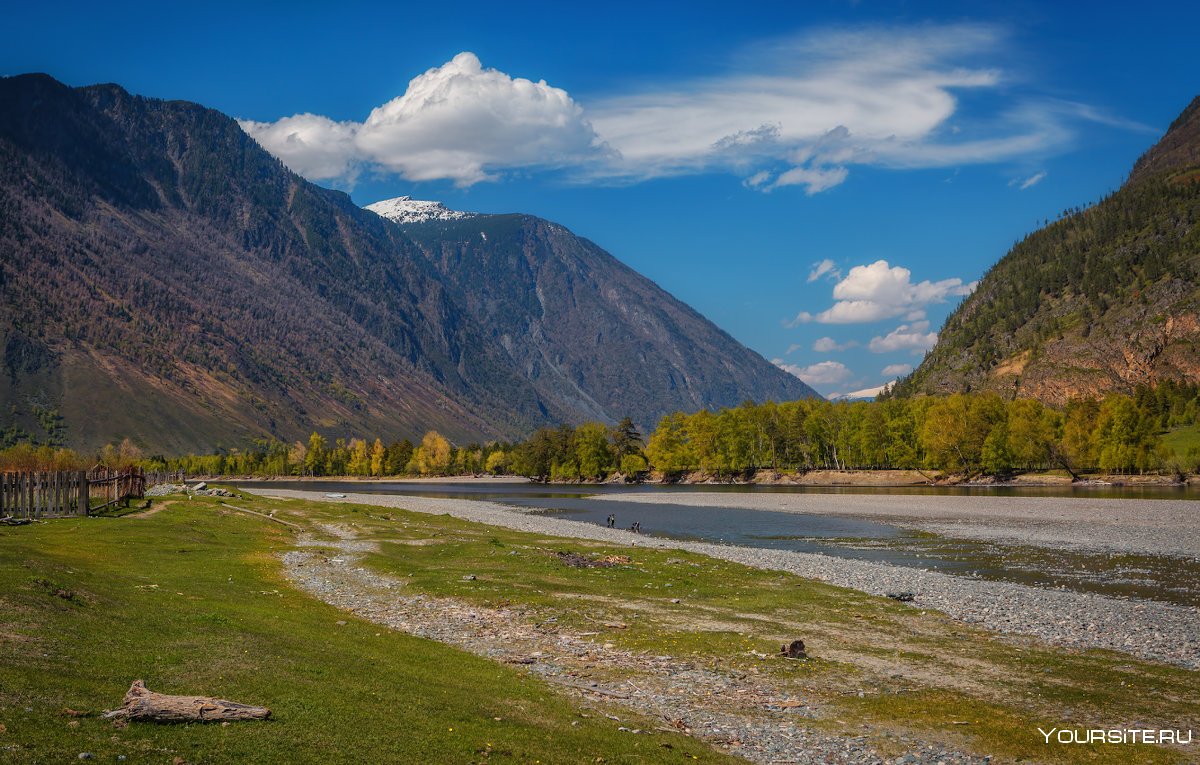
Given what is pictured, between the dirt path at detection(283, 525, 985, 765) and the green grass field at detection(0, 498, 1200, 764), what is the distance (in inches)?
31.6

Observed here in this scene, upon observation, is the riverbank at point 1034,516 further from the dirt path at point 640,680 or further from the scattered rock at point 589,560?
the dirt path at point 640,680

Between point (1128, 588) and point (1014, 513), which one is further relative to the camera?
point (1014, 513)

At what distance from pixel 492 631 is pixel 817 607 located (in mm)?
14931

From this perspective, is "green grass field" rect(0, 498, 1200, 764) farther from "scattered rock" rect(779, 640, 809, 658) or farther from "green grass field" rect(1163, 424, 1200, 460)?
"green grass field" rect(1163, 424, 1200, 460)

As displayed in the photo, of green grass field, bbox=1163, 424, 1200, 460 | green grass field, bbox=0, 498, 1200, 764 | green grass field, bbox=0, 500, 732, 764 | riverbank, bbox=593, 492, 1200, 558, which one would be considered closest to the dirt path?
green grass field, bbox=0, 498, 1200, 764

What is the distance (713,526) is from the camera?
91938mm

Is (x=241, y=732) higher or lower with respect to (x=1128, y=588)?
higher

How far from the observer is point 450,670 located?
73.5ft

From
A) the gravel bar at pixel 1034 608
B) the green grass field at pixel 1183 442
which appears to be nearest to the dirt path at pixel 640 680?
the gravel bar at pixel 1034 608

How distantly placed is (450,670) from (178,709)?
832cm

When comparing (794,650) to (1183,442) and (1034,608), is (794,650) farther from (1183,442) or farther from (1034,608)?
(1183,442)

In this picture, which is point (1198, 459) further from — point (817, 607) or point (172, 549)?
point (172, 549)

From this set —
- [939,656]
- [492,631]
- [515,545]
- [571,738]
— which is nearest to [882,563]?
[515,545]

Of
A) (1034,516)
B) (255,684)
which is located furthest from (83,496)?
(1034,516)
